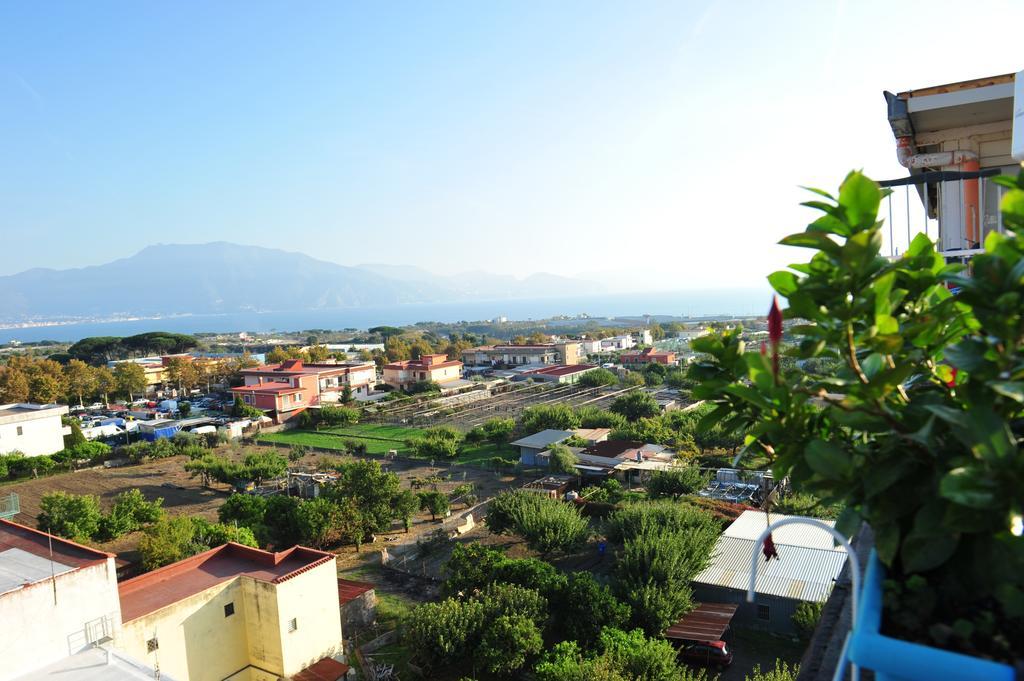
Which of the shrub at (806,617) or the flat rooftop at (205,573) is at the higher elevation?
the flat rooftop at (205,573)

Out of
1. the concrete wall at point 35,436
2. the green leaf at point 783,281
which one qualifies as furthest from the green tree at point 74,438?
the green leaf at point 783,281

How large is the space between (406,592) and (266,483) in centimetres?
1007

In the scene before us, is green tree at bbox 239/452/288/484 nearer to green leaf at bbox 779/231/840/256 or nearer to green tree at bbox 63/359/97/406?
green leaf at bbox 779/231/840/256

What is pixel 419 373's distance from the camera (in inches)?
1566

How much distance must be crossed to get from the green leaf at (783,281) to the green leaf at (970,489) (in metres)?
0.54

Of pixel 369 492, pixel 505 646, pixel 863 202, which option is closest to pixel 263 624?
pixel 505 646

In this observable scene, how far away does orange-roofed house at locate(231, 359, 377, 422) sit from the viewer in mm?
32281

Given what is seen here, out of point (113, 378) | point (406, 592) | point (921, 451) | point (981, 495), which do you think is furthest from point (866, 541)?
point (113, 378)

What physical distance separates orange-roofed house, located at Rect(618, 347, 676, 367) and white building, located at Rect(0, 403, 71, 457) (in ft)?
114

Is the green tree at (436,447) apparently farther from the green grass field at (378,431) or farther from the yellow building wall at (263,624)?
the yellow building wall at (263,624)

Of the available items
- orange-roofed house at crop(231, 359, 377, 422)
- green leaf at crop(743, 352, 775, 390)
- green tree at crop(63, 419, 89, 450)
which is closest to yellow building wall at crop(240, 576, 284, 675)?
green leaf at crop(743, 352, 775, 390)

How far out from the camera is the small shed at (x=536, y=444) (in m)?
21.6

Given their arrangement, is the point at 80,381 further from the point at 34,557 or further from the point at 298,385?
the point at 34,557

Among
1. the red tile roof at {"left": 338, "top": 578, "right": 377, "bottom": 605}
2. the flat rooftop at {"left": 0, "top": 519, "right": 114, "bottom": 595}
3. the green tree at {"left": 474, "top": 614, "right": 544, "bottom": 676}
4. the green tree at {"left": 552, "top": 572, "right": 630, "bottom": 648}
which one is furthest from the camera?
the red tile roof at {"left": 338, "top": 578, "right": 377, "bottom": 605}
